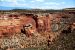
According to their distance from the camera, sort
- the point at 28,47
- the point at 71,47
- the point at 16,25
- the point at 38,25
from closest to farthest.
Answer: the point at 71,47, the point at 28,47, the point at 16,25, the point at 38,25

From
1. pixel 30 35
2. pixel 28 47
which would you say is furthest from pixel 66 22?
pixel 28 47

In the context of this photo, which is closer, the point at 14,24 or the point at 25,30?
the point at 14,24

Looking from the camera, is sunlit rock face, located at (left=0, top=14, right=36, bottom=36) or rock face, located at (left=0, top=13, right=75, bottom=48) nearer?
rock face, located at (left=0, top=13, right=75, bottom=48)

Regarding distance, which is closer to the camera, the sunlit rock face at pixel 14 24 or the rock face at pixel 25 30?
the rock face at pixel 25 30

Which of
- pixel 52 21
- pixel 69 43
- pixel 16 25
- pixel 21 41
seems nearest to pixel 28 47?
pixel 21 41

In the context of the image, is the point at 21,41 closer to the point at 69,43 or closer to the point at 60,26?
the point at 69,43

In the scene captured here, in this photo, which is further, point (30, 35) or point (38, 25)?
point (38, 25)

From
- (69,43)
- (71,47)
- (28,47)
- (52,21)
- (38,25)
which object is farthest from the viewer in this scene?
(52,21)

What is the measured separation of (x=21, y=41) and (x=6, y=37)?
2516 mm

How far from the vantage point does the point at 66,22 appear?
2522 inches

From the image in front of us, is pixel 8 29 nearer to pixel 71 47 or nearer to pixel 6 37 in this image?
pixel 6 37

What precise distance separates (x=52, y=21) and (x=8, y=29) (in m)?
16.1

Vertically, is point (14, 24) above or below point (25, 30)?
above

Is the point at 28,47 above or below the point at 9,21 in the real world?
below
